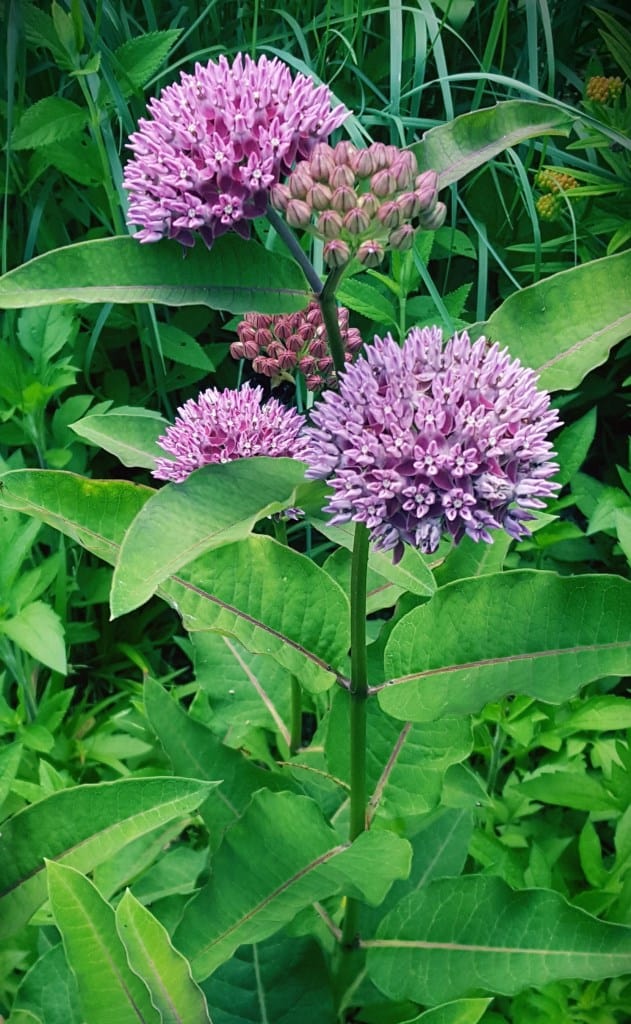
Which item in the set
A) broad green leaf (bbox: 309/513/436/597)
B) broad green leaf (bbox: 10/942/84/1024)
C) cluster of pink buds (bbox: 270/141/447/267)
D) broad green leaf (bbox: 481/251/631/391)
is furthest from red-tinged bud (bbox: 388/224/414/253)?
broad green leaf (bbox: 10/942/84/1024)

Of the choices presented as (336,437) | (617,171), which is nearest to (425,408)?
(336,437)

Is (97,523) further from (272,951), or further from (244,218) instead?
(272,951)

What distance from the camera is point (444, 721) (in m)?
0.94

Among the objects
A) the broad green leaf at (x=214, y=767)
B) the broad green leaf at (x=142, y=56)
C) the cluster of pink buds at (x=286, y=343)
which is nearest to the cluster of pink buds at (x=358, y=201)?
the cluster of pink buds at (x=286, y=343)

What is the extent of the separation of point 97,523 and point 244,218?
0.29m

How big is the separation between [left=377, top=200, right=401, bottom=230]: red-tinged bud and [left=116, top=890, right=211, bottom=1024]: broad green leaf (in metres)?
0.48

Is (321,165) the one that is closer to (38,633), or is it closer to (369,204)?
(369,204)

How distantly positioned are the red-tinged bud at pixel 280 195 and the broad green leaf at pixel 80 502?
0.25m

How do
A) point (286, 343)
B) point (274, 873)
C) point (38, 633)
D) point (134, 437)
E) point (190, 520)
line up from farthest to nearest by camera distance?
point (38, 633) → point (286, 343) → point (134, 437) → point (274, 873) → point (190, 520)

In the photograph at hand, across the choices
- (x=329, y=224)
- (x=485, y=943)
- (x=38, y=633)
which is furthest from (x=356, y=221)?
(x=38, y=633)

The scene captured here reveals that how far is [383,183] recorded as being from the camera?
666mm

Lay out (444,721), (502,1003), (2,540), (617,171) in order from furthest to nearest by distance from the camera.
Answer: (617,171)
(2,540)
(502,1003)
(444,721)

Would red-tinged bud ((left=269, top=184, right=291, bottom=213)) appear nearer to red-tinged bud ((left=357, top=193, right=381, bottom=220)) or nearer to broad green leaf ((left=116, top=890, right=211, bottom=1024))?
red-tinged bud ((left=357, top=193, right=381, bottom=220))

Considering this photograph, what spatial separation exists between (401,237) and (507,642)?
1.04 feet
